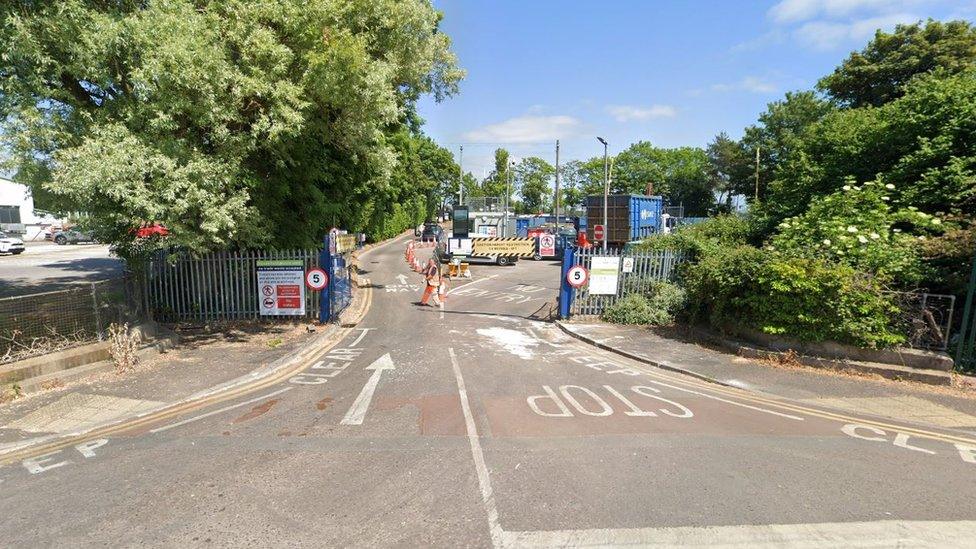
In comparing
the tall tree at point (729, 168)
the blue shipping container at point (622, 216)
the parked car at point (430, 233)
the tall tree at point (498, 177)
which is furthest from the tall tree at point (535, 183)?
the blue shipping container at point (622, 216)

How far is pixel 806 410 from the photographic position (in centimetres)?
755

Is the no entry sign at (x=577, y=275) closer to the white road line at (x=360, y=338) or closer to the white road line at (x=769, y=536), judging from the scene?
the white road line at (x=360, y=338)

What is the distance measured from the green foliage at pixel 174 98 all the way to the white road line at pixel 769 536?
856cm

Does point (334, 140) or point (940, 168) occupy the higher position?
point (334, 140)

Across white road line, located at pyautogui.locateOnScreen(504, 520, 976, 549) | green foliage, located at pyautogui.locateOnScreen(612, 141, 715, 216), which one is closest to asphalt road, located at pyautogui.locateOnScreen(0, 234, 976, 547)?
white road line, located at pyautogui.locateOnScreen(504, 520, 976, 549)

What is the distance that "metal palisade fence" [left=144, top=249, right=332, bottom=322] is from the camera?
42.6 ft

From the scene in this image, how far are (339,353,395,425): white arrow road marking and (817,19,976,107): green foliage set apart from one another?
32944 mm

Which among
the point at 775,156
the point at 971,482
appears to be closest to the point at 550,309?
the point at 971,482

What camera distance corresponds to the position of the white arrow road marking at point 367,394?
6.86 metres

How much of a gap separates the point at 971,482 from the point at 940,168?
9.34 metres

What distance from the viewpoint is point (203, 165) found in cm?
948

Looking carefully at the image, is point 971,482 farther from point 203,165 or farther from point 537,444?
point 203,165

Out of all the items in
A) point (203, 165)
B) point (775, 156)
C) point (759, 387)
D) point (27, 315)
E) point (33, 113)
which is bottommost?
point (759, 387)

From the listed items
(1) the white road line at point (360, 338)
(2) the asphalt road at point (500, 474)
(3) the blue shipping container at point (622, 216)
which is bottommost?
(1) the white road line at point (360, 338)
